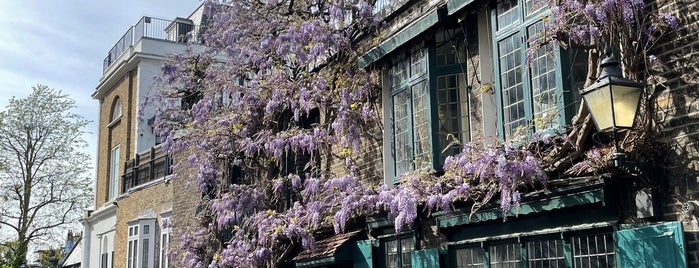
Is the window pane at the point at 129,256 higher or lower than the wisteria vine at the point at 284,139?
lower

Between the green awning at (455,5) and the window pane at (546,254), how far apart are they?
3314 millimetres

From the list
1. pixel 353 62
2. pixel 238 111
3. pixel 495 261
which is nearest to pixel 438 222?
pixel 495 261

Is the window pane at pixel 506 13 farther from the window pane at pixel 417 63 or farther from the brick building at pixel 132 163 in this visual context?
the brick building at pixel 132 163

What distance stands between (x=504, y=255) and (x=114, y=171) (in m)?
24.2

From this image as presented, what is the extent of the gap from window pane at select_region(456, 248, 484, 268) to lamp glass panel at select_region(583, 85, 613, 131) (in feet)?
11.2

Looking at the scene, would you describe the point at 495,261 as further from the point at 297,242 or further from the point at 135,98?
the point at 135,98

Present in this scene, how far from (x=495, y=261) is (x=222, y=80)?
8.22 meters

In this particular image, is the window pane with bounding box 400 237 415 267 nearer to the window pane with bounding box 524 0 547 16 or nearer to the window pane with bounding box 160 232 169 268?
the window pane with bounding box 524 0 547 16

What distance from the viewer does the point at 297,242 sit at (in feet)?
46.6

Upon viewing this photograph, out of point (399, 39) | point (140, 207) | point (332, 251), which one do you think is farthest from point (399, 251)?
point (140, 207)

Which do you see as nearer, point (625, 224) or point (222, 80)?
point (625, 224)

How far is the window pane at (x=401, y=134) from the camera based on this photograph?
11.9m

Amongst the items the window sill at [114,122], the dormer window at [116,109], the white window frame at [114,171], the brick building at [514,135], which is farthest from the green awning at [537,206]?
the dormer window at [116,109]

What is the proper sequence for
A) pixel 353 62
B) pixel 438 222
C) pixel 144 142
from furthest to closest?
pixel 144 142 → pixel 353 62 → pixel 438 222
